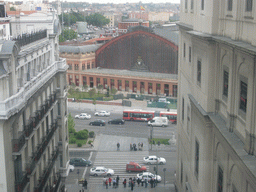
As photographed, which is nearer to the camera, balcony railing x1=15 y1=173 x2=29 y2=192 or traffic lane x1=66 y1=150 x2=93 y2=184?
balcony railing x1=15 y1=173 x2=29 y2=192

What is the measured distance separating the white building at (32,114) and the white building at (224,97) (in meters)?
8.05

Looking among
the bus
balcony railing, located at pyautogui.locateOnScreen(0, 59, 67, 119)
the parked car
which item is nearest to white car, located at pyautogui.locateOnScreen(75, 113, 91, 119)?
the bus

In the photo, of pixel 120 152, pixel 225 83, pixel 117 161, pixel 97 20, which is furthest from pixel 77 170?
pixel 97 20

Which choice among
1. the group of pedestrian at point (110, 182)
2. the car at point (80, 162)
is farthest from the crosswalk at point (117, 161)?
the group of pedestrian at point (110, 182)

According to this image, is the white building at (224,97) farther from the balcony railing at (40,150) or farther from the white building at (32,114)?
the balcony railing at (40,150)

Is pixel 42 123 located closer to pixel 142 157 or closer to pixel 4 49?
pixel 4 49

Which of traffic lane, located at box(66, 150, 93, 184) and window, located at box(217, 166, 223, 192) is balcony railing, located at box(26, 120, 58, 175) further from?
window, located at box(217, 166, 223, 192)

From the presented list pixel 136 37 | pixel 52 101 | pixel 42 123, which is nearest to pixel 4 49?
pixel 42 123

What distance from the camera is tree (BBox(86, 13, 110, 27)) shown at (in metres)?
184

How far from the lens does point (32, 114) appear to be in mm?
21281

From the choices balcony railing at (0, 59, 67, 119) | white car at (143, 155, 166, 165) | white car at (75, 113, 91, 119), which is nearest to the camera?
balcony railing at (0, 59, 67, 119)

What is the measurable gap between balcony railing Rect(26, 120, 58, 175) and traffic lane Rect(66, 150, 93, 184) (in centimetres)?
626

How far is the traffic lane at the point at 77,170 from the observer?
32.1m

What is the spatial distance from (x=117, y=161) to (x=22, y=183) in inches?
768
